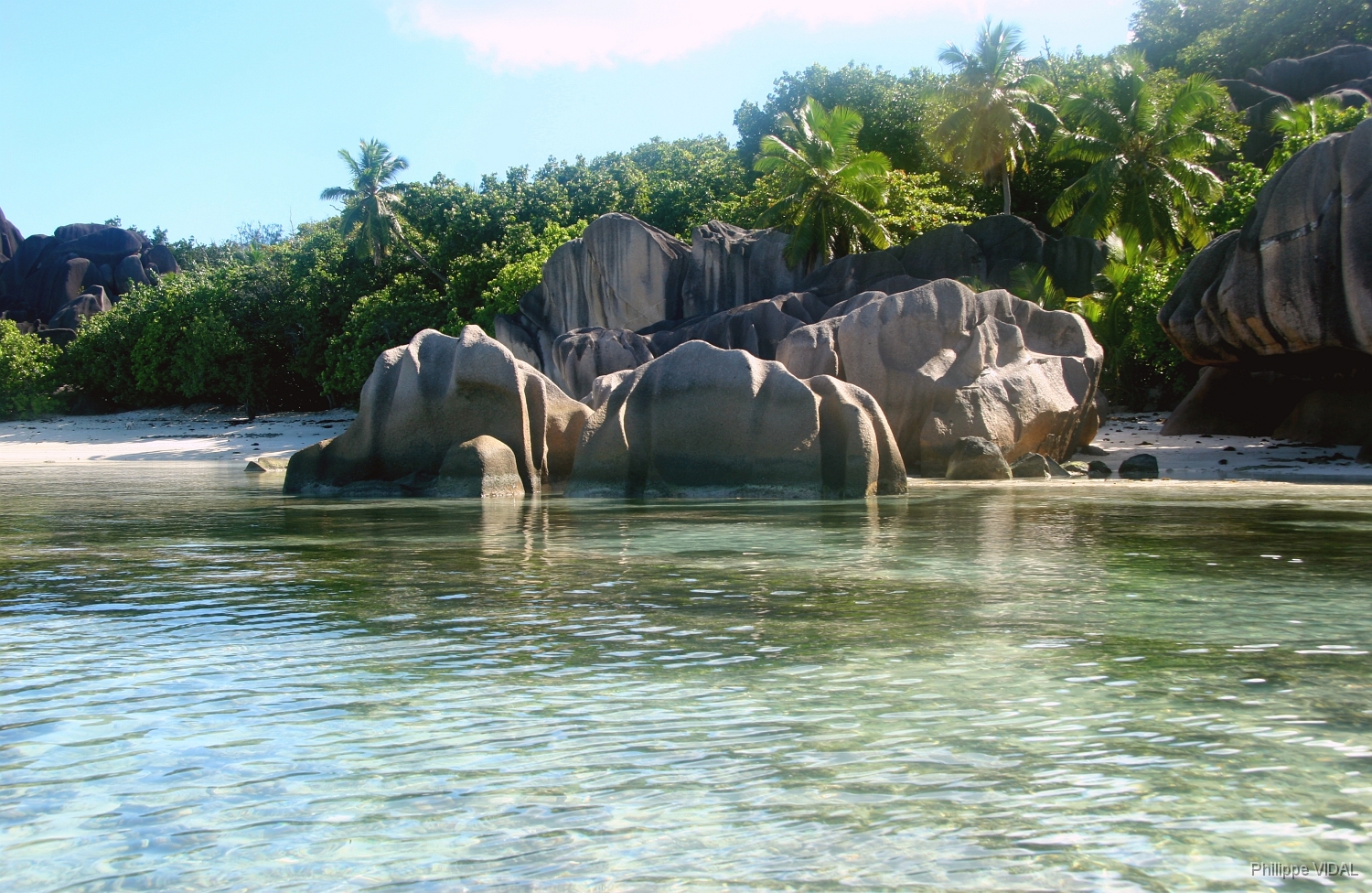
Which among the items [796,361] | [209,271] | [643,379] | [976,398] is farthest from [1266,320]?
[209,271]

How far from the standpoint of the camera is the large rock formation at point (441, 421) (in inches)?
523

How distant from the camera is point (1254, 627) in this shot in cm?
461

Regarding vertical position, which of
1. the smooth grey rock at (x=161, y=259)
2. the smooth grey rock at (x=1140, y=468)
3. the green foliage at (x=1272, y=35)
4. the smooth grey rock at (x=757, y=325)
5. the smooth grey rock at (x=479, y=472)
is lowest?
the smooth grey rock at (x=1140, y=468)

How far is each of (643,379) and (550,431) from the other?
199 cm

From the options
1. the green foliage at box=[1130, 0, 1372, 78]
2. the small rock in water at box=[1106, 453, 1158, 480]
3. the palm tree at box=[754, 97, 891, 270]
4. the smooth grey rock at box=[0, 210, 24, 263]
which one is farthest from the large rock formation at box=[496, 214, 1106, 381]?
the smooth grey rock at box=[0, 210, 24, 263]

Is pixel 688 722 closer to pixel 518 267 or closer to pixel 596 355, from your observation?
pixel 596 355

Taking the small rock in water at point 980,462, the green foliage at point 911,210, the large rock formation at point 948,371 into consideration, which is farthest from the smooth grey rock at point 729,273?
the small rock in water at point 980,462

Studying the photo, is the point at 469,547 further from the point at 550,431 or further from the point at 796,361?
the point at 796,361

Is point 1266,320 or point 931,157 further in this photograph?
point 931,157

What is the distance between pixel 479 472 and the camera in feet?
42.4

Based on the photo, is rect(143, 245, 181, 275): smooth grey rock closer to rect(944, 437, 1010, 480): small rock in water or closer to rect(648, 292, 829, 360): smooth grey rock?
rect(648, 292, 829, 360): smooth grey rock

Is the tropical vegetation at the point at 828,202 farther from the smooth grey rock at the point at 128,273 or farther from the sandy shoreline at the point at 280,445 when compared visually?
the smooth grey rock at the point at 128,273

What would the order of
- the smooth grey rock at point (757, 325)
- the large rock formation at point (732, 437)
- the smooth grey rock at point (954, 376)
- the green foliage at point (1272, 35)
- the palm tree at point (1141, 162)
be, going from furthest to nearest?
the green foliage at point (1272, 35) < the palm tree at point (1141, 162) < the smooth grey rock at point (757, 325) < the smooth grey rock at point (954, 376) < the large rock formation at point (732, 437)

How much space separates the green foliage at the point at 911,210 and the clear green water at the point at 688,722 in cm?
2407
